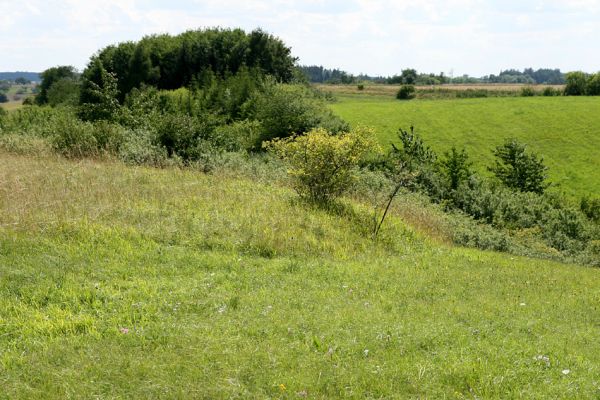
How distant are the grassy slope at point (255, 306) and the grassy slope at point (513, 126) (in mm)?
27578

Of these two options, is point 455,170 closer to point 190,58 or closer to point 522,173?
point 522,173

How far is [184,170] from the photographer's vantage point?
50.9 feet

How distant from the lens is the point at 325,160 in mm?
12844

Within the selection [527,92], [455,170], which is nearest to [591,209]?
[455,170]

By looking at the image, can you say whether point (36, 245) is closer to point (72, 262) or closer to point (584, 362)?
point (72, 262)

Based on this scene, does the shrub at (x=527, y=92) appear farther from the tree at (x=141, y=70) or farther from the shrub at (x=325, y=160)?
the shrub at (x=325, y=160)

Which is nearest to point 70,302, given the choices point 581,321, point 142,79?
point 581,321

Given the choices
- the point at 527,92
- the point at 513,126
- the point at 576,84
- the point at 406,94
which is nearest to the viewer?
the point at 513,126

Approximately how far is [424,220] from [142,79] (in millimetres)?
44716

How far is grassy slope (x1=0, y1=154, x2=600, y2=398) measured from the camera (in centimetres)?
491

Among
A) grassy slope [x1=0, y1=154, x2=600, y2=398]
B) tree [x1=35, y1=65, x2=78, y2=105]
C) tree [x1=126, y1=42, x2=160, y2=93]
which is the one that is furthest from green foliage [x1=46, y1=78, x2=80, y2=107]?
grassy slope [x1=0, y1=154, x2=600, y2=398]

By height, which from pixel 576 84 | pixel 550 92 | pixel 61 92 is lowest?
pixel 61 92

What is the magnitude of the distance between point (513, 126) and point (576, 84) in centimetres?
2560

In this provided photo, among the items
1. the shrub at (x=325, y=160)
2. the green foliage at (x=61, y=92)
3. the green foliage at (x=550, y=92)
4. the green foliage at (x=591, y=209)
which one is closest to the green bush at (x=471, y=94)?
the green foliage at (x=550, y=92)
